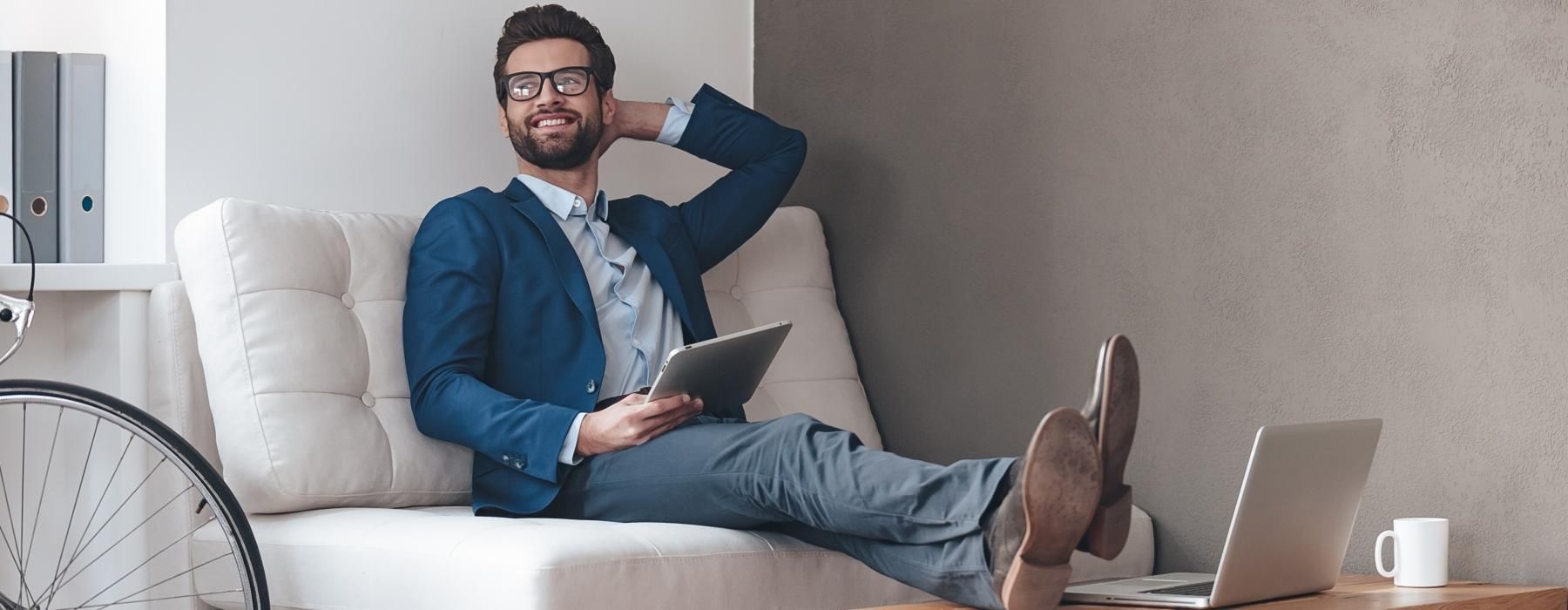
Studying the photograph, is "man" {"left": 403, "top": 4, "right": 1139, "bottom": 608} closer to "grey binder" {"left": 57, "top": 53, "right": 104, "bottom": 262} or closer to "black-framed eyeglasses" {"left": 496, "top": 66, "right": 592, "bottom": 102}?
"black-framed eyeglasses" {"left": 496, "top": 66, "right": 592, "bottom": 102}

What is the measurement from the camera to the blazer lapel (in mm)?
2479

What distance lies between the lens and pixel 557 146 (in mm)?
2672

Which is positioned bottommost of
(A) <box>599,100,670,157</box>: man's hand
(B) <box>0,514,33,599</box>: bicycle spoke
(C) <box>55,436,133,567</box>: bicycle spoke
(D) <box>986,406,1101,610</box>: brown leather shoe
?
(B) <box>0,514,33,599</box>: bicycle spoke

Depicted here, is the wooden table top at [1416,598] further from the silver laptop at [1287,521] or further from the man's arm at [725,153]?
the man's arm at [725,153]

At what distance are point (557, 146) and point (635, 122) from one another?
278 millimetres

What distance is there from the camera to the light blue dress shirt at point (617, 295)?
8.37 ft

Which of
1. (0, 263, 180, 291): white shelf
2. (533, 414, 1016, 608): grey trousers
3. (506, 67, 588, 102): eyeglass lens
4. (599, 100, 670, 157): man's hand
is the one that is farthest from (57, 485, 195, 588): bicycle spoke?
(599, 100, 670, 157): man's hand

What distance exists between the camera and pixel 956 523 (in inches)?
69.1

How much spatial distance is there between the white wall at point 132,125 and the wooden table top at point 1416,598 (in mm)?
1505

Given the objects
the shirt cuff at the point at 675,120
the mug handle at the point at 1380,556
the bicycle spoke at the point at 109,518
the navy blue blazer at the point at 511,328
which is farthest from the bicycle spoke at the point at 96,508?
the mug handle at the point at 1380,556

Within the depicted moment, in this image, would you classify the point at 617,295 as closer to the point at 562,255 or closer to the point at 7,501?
the point at 562,255

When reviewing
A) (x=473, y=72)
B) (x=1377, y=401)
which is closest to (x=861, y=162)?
(x=473, y=72)

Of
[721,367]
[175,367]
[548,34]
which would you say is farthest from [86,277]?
[721,367]

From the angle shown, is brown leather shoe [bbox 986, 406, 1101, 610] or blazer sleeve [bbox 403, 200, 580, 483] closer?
brown leather shoe [bbox 986, 406, 1101, 610]
